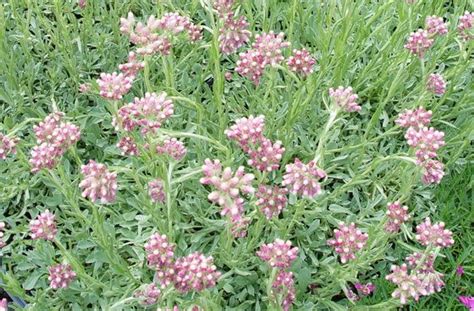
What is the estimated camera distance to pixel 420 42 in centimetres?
184

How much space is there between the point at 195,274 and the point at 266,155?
294 mm

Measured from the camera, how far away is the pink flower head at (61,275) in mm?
1710

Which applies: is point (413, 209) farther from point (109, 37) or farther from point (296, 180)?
point (109, 37)

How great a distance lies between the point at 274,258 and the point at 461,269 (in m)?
0.87

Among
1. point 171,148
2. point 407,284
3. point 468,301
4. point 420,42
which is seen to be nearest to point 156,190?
point 171,148

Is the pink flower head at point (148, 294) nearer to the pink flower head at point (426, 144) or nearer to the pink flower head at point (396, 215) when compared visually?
the pink flower head at point (396, 215)

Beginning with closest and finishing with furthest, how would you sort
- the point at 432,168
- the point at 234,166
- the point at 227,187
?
the point at 227,187, the point at 432,168, the point at 234,166

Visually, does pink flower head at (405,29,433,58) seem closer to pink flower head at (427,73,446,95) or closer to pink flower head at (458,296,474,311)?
pink flower head at (427,73,446,95)

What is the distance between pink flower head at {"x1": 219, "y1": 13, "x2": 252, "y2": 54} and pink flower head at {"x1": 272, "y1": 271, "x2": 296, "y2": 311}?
2.05 ft

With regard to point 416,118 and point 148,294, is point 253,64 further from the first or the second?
point 148,294

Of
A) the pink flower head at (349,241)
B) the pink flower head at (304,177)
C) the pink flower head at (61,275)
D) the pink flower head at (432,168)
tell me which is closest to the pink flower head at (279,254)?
the pink flower head at (304,177)

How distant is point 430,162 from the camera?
4.87 ft

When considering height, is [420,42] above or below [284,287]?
above

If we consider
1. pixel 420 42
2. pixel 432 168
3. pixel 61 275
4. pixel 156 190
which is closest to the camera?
pixel 432 168
